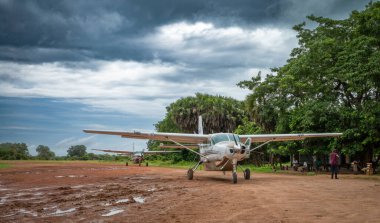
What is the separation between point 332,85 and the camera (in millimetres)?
27078

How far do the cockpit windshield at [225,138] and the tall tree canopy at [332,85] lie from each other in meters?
9.94

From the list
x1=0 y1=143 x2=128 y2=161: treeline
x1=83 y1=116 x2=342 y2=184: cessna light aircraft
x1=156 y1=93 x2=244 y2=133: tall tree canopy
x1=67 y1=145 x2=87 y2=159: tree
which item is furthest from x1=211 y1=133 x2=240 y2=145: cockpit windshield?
x1=67 y1=145 x2=87 y2=159: tree

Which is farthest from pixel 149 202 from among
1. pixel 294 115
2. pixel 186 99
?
pixel 186 99

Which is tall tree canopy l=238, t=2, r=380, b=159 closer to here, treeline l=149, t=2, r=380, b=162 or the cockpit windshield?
treeline l=149, t=2, r=380, b=162

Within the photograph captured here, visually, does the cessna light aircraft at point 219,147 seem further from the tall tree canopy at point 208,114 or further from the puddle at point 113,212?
the tall tree canopy at point 208,114

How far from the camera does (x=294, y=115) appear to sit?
1097 inches

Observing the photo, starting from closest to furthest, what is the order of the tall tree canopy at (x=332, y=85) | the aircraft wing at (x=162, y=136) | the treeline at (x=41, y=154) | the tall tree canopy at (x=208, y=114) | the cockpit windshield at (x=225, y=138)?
the cockpit windshield at (x=225, y=138) < the aircraft wing at (x=162, y=136) < the tall tree canopy at (x=332, y=85) < the tall tree canopy at (x=208, y=114) < the treeline at (x=41, y=154)

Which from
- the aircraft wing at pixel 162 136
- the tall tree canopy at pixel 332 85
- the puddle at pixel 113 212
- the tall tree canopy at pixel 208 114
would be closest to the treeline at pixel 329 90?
the tall tree canopy at pixel 332 85

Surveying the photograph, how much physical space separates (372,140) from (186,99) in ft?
115

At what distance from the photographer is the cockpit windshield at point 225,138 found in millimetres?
17677

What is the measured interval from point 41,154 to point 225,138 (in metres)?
112

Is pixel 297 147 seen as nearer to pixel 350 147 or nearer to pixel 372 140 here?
pixel 350 147

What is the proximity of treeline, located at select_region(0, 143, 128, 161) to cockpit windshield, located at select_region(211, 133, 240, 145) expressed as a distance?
250 feet

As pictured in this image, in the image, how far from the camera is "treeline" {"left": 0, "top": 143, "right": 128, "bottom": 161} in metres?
82.7
